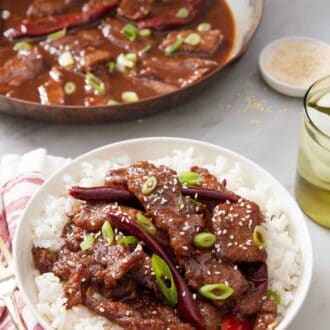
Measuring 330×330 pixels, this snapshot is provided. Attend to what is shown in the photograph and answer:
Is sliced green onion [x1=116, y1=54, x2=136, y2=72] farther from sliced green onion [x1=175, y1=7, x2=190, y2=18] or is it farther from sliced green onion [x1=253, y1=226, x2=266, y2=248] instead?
sliced green onion [x1=253, y1=226, x2=266, y2=248]

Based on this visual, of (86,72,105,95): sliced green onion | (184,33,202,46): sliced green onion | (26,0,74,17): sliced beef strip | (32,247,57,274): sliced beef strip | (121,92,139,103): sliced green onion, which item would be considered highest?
(26,0,74,17): sliced beef strip

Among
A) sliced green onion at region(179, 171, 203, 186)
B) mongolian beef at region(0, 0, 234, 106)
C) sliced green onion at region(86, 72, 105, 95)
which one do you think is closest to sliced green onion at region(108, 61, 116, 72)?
mongolian beef at region(0, 0, 234, 106)

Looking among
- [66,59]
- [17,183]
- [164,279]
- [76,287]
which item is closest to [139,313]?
[164,279]

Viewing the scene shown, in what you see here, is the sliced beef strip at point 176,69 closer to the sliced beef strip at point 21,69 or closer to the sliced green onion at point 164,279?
the sliced beef strip at point 21,69

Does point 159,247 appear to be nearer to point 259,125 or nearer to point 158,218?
point 158,218

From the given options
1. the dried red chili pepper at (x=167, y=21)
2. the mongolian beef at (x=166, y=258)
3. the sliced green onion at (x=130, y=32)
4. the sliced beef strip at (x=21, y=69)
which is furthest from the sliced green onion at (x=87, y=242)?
the dried red chili pepper at (x=167, y=21)
